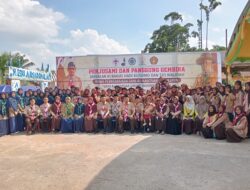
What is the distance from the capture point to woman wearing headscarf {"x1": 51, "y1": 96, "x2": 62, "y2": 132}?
33.8 ft

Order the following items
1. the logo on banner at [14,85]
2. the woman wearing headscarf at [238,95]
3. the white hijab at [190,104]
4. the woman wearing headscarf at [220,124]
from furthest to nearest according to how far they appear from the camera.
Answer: the logo on banner at [14,85] → the white hijab at [190,104] → the woman wearing headscarf at [238,95] → the woman wearing headscarf at [220,124]

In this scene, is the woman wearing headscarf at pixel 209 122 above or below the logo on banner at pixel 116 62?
A: below

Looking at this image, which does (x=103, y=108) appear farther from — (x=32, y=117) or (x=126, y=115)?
(x=32, y=117)

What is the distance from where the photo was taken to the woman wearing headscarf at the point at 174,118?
9.48 metres

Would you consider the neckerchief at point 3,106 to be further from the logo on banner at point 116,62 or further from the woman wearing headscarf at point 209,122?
the logo on banner at point 116,62

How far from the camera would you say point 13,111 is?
33.9 ft

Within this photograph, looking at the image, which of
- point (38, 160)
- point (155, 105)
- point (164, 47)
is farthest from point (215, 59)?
point (164, 47)

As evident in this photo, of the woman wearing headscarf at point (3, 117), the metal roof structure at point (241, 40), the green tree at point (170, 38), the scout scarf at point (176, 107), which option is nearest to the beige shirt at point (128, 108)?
the scout scarf at point (176, 107)

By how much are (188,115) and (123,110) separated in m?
2.00

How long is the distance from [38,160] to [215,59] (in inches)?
407

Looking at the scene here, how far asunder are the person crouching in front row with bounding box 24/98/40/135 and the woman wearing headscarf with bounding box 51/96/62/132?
50 cm

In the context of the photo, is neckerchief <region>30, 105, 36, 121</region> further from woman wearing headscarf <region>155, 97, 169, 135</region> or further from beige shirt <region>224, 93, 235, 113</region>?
beige shirt <region>224, 93, 235, 113</region>

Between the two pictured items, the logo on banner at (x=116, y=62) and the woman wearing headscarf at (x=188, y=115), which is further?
the logo on banner at (x=116, y=62)

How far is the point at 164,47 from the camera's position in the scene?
131 feet
